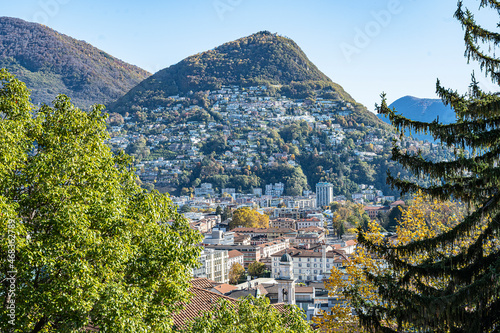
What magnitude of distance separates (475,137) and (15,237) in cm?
594

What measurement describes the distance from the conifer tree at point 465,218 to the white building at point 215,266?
1647 inches

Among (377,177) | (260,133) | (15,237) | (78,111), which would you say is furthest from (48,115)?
(260,133)

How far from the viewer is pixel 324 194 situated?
428ft

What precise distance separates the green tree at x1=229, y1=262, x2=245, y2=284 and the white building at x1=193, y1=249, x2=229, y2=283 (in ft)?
3.08

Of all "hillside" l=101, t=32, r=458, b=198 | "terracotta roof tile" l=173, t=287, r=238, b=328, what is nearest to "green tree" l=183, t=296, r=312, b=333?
"terracotta roof tile" l=173, t=287, r=238, b=328

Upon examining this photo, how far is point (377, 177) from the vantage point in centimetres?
14375

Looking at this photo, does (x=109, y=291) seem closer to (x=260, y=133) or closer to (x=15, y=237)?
(x=15, y=237)

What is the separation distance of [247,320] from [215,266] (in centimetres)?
4343

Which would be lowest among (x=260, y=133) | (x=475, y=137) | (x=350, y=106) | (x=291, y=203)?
(x=291, y=203)

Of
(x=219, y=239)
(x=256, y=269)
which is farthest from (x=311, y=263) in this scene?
(x=219, y=239)

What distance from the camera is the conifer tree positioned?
5836 millimetres

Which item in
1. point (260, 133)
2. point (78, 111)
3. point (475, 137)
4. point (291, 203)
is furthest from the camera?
point (260, 133)

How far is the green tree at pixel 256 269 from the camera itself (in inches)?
2039

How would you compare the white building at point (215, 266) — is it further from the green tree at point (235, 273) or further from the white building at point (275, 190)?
the white building at point (275, 190)
